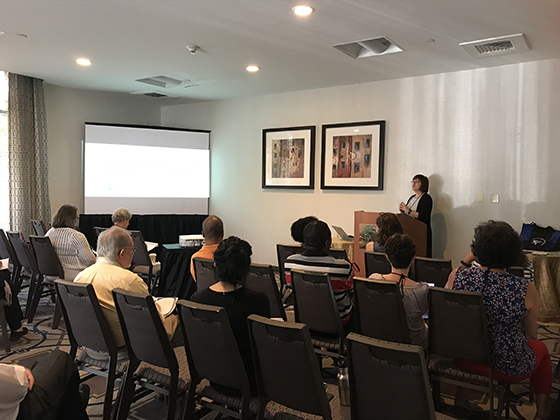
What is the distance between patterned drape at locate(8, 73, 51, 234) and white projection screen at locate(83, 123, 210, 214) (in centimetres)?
69

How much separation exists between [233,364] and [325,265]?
1295 mm

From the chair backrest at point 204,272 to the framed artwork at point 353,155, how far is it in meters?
4.25

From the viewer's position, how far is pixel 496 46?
5371 millimetres

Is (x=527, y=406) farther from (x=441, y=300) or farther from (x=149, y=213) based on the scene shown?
(x=149, y=213)

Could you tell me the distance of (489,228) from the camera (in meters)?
2.58

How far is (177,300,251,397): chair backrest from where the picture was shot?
206cm

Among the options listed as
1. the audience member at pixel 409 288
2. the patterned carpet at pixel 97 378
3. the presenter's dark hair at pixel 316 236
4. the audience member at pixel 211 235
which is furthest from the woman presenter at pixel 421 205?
the audience member at pixel 409 288

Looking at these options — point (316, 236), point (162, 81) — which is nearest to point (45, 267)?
point (316, 236)

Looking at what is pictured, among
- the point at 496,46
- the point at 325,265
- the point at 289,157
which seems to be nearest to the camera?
the point at 325,265

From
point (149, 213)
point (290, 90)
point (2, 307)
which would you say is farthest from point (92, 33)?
point (149, 213)

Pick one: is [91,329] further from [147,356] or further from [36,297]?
[36,297]

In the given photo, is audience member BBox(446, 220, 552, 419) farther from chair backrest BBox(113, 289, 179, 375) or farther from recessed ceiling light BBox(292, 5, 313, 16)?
recessed ceiling light BBox(292, 5, 313, 16)

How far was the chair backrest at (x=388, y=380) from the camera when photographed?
5.32 ft

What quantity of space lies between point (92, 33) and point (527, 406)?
5265 millimetres
